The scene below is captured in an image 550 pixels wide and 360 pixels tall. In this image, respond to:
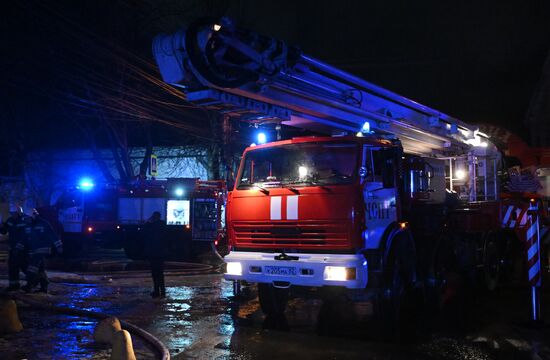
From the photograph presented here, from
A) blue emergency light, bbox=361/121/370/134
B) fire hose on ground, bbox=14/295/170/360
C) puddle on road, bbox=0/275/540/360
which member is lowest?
puddle on road, bbox=0/275/540/360

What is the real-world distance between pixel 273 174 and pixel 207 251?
12.1m

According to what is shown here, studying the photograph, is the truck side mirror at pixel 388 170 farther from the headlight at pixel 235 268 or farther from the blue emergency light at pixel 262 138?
the headlight at pixel 235 268

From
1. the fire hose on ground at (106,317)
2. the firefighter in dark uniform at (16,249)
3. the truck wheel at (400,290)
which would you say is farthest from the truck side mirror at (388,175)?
the firefighter in dark uniform at (16,249)

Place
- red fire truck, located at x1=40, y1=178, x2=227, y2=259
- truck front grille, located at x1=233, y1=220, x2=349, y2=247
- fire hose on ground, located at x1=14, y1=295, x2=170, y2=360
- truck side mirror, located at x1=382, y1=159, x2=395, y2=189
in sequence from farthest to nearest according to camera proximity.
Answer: red fire truck, located at x1=40, y1=178, x2=227, y2=259, truck side mirror, located at x1=382, y1=159, x2=395, y2=189, truck front grille, located at x1=233, y1=220, x2=349, y2=247, fire hose on ground, located at x1=14, y1=295, x2=170, y2=360

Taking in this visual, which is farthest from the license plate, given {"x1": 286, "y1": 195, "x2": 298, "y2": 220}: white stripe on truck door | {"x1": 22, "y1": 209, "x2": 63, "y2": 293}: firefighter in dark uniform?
{"x1": 22, "y1": 209, "x2": 63, "y2": 293}: firefighter in dark uniform

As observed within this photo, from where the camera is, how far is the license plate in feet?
22.9

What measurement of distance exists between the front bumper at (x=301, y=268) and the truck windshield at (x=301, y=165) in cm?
99

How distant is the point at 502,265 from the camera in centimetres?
1198

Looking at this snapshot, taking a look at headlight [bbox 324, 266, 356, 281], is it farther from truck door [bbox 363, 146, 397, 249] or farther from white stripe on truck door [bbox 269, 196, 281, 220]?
white stripe on truck door [bbox 269, 196, 281, 220]

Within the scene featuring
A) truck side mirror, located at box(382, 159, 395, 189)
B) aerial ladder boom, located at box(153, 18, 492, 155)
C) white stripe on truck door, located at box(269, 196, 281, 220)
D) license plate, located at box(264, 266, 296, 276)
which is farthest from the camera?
truck side mirror, located at box(382, 159, 395, 189)

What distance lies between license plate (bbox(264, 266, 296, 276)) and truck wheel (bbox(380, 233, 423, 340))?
132cm

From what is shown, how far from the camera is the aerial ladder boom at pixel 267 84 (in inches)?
250

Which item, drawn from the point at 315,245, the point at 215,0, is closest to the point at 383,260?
the point at 315,245

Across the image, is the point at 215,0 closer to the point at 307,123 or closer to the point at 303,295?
the point at 307,123
